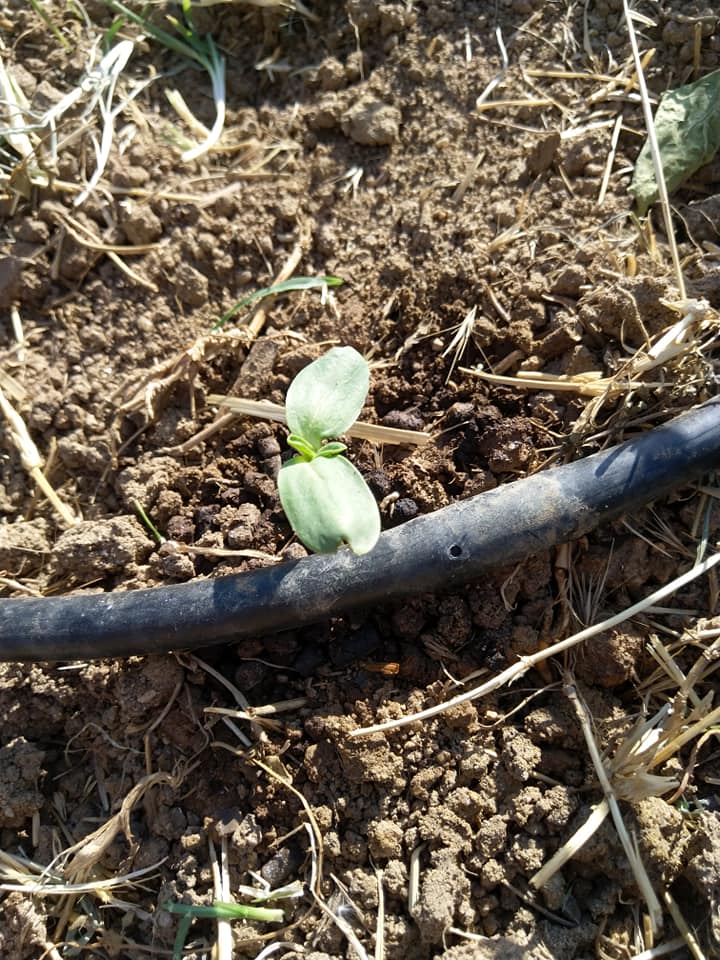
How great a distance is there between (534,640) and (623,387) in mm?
580

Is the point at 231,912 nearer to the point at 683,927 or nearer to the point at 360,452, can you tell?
the point at 683,927

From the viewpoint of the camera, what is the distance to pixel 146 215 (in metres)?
2.00

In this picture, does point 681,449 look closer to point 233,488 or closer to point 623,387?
point 623,387

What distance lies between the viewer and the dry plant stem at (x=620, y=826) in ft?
4.63

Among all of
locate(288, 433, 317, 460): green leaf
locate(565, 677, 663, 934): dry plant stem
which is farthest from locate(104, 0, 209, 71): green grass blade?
locate(565, 677, 663, 934): dry plant stem

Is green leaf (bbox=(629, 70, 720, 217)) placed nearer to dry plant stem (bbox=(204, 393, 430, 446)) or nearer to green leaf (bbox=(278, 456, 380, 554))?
dry plant stem (bbox=(204, 393, 430, 446))

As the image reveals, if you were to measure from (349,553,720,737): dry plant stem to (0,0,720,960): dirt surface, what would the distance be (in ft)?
0.11

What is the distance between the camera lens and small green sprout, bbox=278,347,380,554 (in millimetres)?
1368

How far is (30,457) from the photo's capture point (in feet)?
6.17

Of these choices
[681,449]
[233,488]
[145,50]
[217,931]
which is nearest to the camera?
[217,931]

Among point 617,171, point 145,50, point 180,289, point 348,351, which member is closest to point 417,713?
point 348,351

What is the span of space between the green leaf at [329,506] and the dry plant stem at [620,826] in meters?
0.58

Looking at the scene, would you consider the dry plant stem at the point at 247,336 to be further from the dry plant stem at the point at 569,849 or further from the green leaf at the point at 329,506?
Answer: the dry plant stem at the point at 569,849

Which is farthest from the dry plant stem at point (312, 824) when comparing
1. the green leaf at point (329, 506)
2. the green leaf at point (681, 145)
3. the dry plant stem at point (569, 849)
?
the green leaf at point (681, 145)
